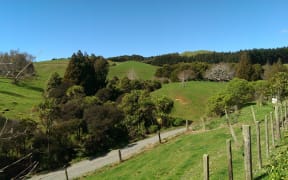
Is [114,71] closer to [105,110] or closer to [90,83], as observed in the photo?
[90,83]

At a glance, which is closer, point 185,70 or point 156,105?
point 156,105

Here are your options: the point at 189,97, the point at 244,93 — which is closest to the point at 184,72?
the point at 189,97

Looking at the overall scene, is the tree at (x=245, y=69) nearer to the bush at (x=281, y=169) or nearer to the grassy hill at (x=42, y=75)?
the grassy hill at (x=42, y=75)

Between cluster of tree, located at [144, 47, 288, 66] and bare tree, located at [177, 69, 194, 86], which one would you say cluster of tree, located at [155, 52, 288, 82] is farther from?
cluster of tree, located at [144, 47, 288, 66]

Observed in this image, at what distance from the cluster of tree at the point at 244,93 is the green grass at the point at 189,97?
515 inches

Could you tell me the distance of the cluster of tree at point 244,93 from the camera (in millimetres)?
43525

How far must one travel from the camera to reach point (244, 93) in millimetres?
52406

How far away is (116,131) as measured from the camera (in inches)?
1815

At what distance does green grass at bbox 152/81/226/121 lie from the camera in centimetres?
6825

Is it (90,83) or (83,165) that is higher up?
(90,83)

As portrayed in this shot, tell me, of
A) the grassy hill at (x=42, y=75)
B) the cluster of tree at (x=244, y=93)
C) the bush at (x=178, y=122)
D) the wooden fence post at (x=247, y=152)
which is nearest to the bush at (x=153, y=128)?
the bush at (x=178, y=122)

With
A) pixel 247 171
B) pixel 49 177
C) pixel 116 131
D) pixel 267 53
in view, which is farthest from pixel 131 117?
pixel 267 53

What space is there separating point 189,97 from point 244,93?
25.6 m

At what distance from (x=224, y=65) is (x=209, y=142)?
8211cm
